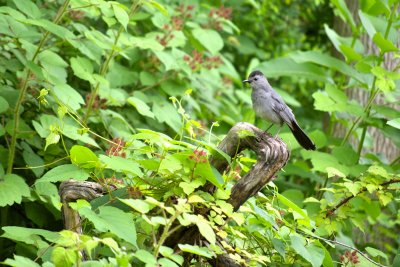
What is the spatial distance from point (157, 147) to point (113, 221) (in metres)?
0.86

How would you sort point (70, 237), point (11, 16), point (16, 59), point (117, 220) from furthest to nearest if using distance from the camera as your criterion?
point (16, 59)
point (11, 16)
point (117, 220)
point (70, 237)

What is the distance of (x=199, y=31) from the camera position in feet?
18.6

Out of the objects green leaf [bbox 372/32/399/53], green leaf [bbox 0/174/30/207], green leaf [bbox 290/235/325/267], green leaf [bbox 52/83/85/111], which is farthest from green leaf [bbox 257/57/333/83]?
green leaf [bbox 290/235/325/267]

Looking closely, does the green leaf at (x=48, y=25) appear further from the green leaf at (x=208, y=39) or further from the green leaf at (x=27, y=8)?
the green leaf at (x=208, y=39)

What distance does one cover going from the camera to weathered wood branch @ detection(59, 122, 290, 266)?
306cm

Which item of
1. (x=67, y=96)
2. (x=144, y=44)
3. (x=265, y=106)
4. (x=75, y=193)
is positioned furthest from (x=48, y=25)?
(x=265, y=106)

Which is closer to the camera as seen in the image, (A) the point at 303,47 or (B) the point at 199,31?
(B) the point at 199,31

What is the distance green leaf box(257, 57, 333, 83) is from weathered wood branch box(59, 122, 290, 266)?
91.1 inches

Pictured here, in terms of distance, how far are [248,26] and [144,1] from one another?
4811 millimetres

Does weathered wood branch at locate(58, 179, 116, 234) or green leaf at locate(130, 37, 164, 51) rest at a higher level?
green leaf at locate(130, 37, 164, 51)

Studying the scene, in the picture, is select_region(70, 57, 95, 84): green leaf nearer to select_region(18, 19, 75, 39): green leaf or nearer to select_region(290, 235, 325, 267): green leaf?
select_region(18, 19, 75, 39): green leaf

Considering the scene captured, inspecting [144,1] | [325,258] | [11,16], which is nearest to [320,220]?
[325,258]

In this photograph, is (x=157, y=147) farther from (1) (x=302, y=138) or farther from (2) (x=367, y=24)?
(2) (x=367, y=24)

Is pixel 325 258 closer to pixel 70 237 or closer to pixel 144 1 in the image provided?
pixel 70 237
